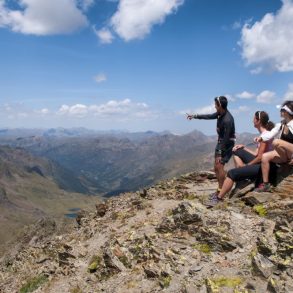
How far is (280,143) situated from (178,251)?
6889 mm

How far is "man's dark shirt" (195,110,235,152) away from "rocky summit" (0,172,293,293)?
2.61 meters

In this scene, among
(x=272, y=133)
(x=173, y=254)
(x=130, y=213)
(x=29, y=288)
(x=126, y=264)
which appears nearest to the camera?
(x=173, y=254)

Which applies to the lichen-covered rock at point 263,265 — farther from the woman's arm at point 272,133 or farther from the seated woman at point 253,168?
the woman's arm at point 272,133

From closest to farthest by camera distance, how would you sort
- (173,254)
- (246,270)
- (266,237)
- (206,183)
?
(246,270), (266,237), (173,254), (206,183)

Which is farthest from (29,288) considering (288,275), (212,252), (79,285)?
(288,275)

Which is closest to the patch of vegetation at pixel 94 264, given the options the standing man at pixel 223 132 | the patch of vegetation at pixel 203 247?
the patch of vegetation at pixel 203 247

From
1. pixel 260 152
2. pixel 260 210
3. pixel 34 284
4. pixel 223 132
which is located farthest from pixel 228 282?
pixel 34 284

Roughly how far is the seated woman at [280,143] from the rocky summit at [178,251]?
0.93 m

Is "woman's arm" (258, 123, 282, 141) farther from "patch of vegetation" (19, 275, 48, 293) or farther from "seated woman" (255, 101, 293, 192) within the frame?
"patch of vegetation" (19, 275, 48, 293)

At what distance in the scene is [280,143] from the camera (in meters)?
18.3

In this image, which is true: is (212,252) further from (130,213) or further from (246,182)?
(130,213)

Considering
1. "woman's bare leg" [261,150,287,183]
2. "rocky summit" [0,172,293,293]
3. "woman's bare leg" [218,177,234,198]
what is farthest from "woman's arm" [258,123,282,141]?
"woman's bare leg" [218,177,234,198]

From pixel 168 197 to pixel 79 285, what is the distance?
895 centimetres

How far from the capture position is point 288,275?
11.7 metres
